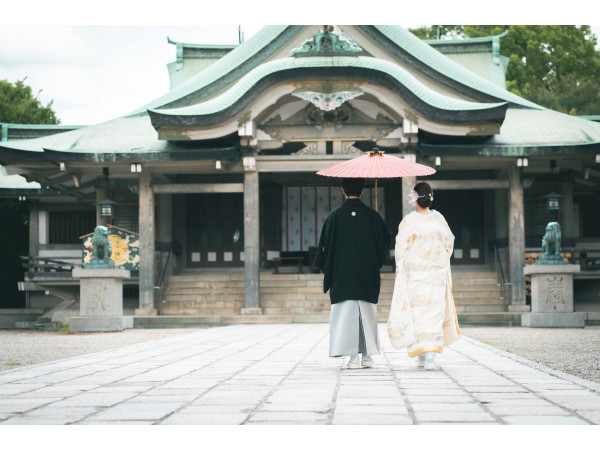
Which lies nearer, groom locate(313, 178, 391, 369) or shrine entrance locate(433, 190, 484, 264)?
groom locate(313, 178, 391, 369)

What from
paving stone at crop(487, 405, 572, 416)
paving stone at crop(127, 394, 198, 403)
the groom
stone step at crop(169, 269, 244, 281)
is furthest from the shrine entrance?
paving stone at crop(487, 405, 572, 416)

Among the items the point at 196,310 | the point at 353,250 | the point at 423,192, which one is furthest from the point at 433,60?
the point at 353,250

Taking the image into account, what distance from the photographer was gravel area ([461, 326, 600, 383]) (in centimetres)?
697

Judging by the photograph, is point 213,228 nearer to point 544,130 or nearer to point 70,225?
point 70,225

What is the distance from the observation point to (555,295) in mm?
13641

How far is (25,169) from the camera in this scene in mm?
17562

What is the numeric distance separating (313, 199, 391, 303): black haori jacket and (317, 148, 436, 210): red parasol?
295 mm

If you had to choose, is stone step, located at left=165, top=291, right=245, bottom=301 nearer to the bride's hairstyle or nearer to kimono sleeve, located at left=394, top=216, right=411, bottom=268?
kimono sleeve, located at left=394, top=216, right=411, bottom=268

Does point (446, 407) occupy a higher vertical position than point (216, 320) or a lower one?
higher

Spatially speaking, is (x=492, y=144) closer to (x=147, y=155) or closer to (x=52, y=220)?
(x=147, y=155)

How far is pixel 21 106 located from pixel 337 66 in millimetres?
16765

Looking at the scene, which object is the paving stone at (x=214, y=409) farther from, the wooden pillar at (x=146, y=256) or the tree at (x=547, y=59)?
the tree at (x=547, y=59)

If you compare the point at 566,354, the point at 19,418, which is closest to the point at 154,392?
the point at 19,418

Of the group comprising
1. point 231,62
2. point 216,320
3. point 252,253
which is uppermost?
point 231,62
